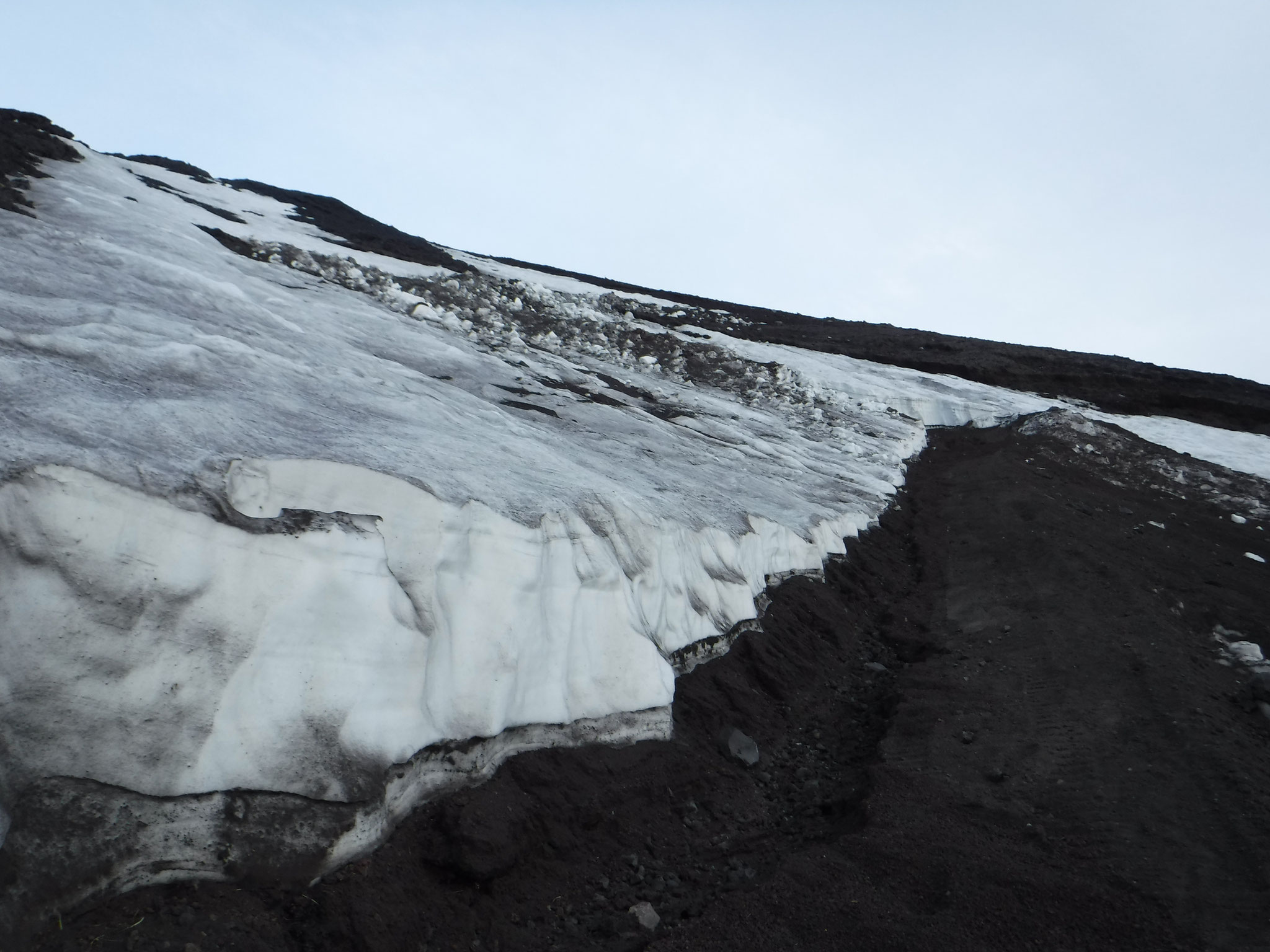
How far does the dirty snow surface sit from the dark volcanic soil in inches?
18.8

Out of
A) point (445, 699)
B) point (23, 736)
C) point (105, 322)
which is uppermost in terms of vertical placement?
point (105, 322)

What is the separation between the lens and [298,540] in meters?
4.32

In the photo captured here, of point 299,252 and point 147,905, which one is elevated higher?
point 299,252

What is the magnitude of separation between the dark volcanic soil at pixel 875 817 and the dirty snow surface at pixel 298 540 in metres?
0.48

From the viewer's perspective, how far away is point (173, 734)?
3.57 metres

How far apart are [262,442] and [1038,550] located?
1119cm

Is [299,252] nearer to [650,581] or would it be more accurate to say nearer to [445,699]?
[650,581]

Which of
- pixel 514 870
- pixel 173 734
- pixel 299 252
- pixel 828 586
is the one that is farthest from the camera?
pixel 299 252

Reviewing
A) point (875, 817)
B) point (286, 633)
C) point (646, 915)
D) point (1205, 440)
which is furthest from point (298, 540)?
point (1205, 440)

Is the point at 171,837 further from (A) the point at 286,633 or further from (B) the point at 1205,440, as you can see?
(B) the point at 1205,440

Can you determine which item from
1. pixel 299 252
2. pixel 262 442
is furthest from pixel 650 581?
pixel 299 252

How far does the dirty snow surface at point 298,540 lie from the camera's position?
3.57 metres

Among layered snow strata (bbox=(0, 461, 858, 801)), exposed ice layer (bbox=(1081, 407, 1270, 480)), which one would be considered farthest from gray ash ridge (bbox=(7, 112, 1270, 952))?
exposed ice layer (bbox=(1081, 407, 1270, 480))

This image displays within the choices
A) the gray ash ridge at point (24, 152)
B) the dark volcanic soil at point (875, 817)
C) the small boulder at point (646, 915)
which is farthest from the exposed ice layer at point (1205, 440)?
the gray ash ridge at point (24, 152)
